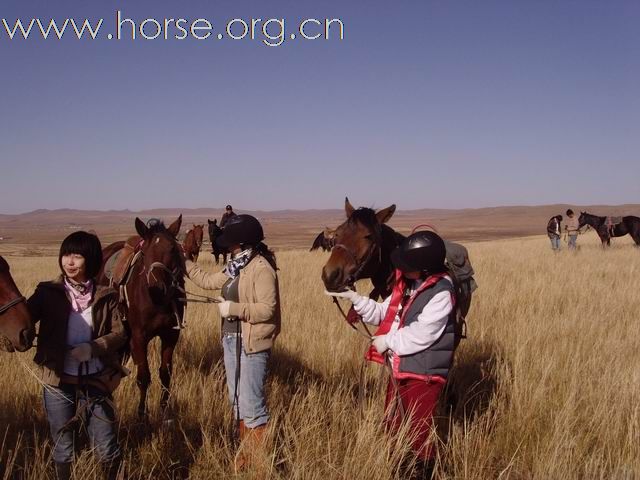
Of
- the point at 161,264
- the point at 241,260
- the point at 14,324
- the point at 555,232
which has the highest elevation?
the point at 241,260

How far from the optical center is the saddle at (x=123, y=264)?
468cm

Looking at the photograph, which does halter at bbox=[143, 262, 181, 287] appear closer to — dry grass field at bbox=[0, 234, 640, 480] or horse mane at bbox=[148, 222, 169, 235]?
horse mane at bbox=[148, 222, 169, 235]

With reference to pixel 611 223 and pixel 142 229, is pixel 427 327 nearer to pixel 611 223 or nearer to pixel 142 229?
pixel 142 229

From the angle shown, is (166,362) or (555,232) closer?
(166,362)

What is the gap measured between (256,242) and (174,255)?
4.86 feet

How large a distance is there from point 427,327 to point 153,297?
9.16 ft

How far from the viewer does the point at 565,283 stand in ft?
33.7

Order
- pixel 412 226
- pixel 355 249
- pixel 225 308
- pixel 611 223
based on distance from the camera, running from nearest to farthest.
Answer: pixel 225 308, pixel 355 249, pixel 611 223, pixel 412 226

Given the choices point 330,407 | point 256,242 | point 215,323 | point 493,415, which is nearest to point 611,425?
point 493,415

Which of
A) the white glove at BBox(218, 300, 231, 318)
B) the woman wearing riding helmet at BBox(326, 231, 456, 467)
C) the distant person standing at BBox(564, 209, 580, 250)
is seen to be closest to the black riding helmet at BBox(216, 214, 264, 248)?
the white glove at BBox(218, 300, 231, 318)

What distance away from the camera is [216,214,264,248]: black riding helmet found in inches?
124

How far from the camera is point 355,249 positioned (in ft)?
12.6

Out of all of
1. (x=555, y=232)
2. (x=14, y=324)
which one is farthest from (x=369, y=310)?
(x=555, y=232)

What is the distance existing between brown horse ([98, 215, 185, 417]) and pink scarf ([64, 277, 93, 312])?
1.51 meters
